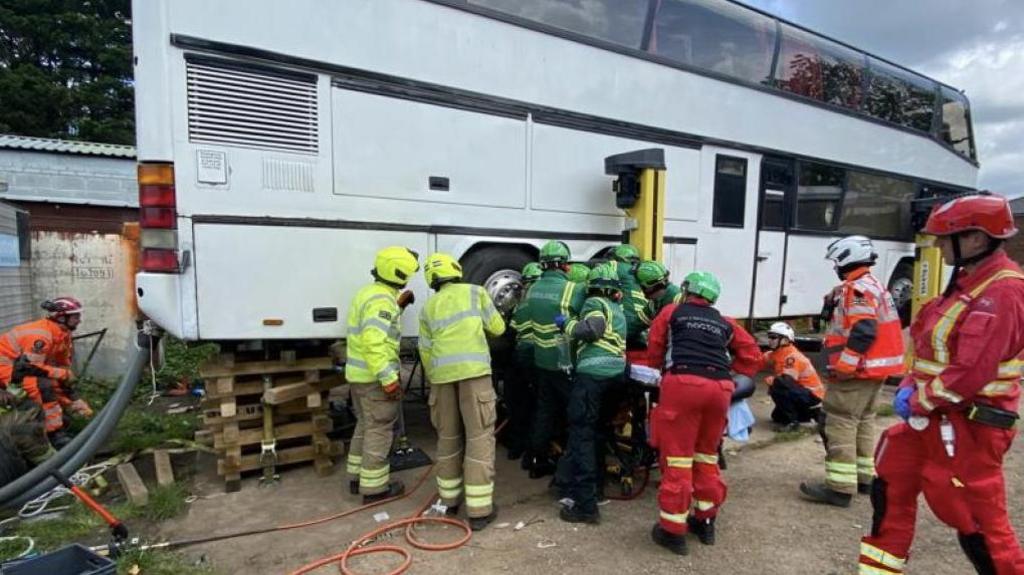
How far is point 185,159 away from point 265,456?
215cm

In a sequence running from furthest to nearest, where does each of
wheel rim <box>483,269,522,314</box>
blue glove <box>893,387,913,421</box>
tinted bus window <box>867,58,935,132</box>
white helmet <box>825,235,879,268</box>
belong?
tinted bus window <box>867,58,935,132</box> < wheel rim <box>483,269,522,314</box> < white helmet <box>825,235,879,268</box> < blue glove <box>893,387,913,421</box>

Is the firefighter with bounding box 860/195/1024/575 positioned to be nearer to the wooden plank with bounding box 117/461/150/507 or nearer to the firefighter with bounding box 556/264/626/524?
the firefighter with bounding box 556/264/626/524

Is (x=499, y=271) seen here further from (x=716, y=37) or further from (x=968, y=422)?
(x=716, y=37)

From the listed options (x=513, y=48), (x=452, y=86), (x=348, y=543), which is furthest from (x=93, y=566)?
(x=513, y=48)

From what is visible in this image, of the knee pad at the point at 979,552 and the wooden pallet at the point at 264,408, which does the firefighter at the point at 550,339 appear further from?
the knee pad at the point at 979,552

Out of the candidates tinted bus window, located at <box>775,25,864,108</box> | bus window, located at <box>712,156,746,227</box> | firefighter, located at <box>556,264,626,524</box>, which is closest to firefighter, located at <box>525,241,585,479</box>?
firefighter, located at <box>556,264,626,524</box>

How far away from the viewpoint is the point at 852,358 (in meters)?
3.78

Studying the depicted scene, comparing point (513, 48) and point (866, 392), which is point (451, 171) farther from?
point (866, 392)

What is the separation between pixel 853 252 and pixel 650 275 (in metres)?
1.44

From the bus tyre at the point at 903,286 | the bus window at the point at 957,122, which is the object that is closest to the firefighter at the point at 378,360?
the bus tyre at the point at 903,286

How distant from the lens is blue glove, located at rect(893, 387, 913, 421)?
2629mm

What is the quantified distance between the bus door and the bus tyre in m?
2.77

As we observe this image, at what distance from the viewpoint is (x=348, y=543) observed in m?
3.48

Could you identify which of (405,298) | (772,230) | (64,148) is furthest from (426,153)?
(64,148)
